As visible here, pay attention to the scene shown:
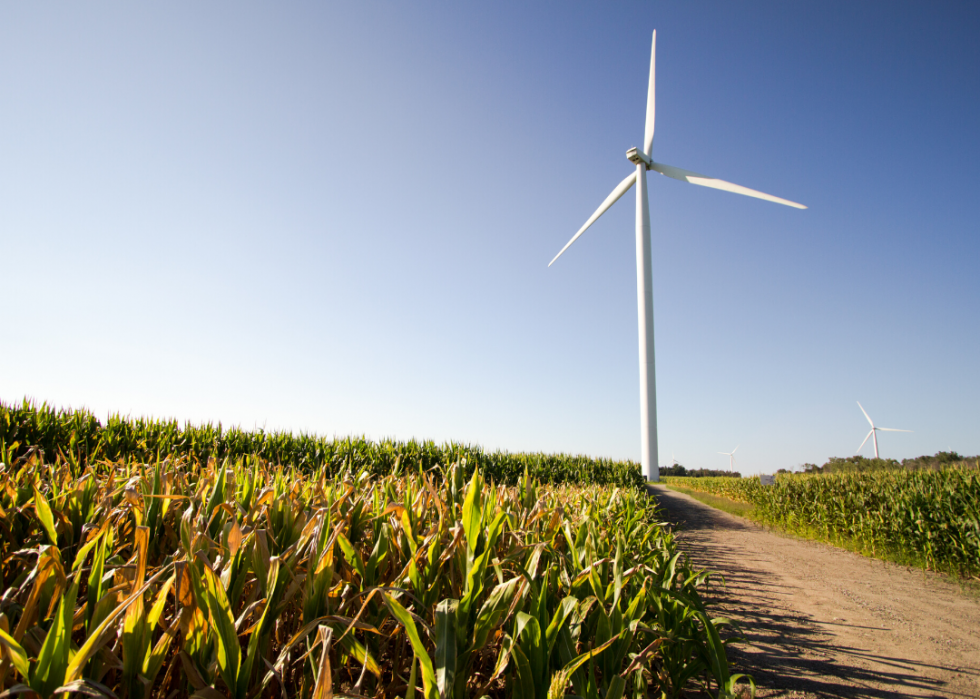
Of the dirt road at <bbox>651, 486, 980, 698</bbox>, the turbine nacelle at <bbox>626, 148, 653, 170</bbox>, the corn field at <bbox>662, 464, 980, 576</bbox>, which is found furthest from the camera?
the turbine nacelle at <bbox>626, 148, 653, 170</bbox>

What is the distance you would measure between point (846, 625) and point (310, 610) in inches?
259

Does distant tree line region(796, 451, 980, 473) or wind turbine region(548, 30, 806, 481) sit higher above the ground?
wind turbine region(548, 30, 806, 481)

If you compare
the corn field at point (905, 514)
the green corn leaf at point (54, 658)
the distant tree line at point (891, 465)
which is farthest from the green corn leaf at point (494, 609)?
the distant tree line at point (891, 465)

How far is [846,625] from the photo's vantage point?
5383 mm

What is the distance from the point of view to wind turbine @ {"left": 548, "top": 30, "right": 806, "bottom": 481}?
66.6ft

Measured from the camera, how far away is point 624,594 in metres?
2.33

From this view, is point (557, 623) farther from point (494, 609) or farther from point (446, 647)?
point (446, 647)

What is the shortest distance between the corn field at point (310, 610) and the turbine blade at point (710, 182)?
23081 mm

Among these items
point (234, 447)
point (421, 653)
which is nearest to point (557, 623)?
point (421, 653)

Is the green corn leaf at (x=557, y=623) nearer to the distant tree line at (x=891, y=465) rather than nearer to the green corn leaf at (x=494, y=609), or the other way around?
the green corn leaf at (x=494, y=609)

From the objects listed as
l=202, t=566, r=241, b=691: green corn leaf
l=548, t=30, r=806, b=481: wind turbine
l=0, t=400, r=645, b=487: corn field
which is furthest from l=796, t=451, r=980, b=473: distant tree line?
l=202, t=566, r=241, b=691: green corn leaf

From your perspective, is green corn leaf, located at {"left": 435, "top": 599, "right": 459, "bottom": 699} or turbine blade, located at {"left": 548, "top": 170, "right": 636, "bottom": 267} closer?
green corn leaf, located at {"left": 435, "top": 599, "right": 459, "bottom": 699}

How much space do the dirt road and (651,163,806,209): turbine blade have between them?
16.3 metres

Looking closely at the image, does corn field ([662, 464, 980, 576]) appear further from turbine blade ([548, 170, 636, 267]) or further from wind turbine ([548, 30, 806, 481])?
turbine blade ([548, 170, 636, 267])
